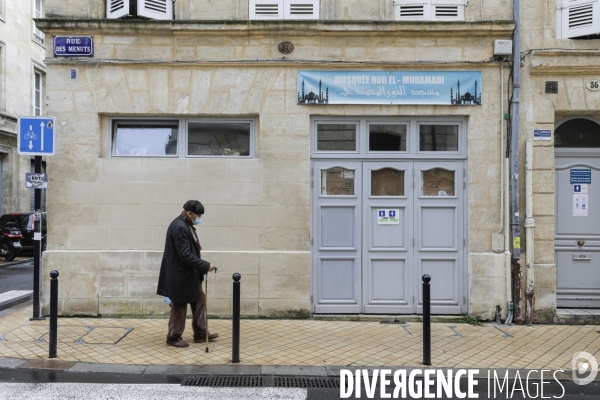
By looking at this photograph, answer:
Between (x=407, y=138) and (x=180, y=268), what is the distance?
159 inches

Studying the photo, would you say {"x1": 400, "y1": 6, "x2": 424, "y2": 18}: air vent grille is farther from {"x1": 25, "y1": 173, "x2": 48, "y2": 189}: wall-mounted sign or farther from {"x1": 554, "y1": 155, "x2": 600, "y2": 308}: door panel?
{"x1": 25, "y1": 173, "x2": 48, "y2": 189}: wall-mounted sign

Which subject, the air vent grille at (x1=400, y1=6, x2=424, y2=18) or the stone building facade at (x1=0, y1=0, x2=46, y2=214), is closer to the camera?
the air vent grille at (x1=400, y1=6, x2=424, y2=18)

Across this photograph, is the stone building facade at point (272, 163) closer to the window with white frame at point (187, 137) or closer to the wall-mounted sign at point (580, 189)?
the window with white frame at point (187, 137)

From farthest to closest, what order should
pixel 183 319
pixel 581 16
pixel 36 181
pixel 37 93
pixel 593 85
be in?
pixel 37 93 < pixel 593 85 < pixel 581 16 < pixel 36 181 < pixel 183 319

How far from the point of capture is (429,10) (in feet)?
26.1

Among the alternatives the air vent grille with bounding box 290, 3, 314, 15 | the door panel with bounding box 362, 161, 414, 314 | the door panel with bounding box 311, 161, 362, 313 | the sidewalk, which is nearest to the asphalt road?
the sidewalk

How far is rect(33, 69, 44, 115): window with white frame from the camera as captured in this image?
80.1ft

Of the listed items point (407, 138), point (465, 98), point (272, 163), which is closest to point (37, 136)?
point (272, 163)

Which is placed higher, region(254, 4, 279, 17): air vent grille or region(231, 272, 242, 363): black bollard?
region(254, 4, 279, 17): air vent grille

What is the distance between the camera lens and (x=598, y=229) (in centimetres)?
809

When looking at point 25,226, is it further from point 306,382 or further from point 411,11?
point 306,382

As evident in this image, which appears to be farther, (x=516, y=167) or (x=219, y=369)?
(x=516, y=167)

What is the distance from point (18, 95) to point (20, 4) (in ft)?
13.2

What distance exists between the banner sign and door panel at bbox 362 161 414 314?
1033mm
